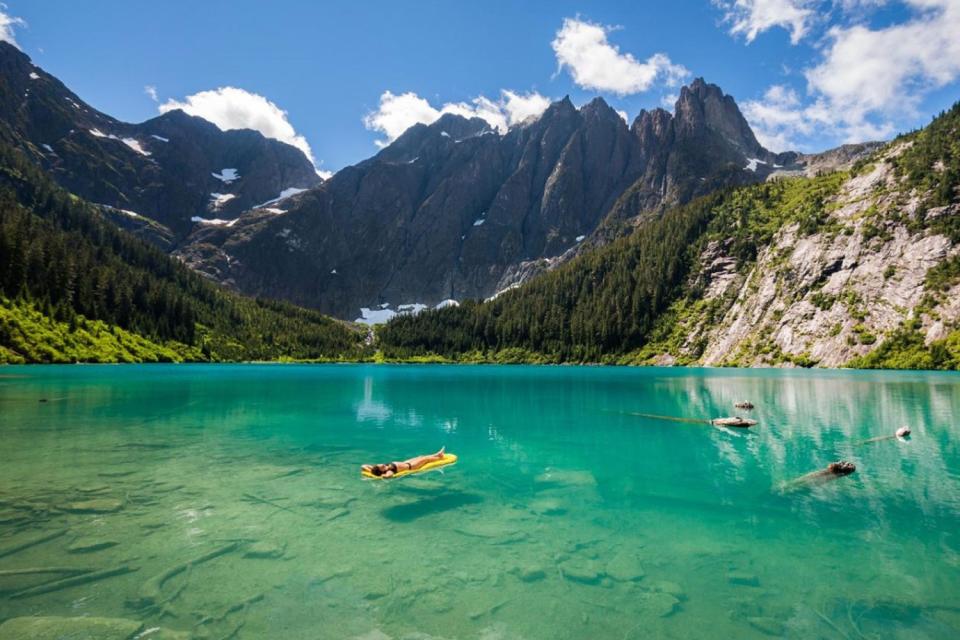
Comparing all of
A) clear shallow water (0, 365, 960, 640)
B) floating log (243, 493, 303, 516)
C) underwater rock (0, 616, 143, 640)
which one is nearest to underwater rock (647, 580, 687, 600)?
clear shallow water (0, 365, 960, 640)

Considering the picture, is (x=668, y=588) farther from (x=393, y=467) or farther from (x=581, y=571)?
(x=393, y=467)

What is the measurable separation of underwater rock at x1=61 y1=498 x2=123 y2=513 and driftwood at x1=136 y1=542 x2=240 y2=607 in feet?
20.3

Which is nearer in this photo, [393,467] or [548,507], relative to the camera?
[548,507]

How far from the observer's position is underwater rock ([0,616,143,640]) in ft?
30.0

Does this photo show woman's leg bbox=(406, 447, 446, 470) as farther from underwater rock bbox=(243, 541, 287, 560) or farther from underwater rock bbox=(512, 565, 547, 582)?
underwater rock bbox=(512, 565, 547, 582)

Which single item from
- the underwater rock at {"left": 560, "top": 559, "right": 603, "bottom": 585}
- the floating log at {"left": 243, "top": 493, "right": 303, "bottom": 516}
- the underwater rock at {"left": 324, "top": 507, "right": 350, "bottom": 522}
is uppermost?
the underwater rock at {"left": 560, "top": 559, "right": 603, "bottom": 585}

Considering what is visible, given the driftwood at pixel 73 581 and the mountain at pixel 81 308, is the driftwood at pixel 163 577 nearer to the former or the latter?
the driftwood at pixel 73 581

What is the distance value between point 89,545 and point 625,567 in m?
15.0

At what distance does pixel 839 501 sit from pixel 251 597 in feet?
69.2

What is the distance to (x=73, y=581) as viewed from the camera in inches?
456

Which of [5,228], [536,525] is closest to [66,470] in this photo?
[536,525]

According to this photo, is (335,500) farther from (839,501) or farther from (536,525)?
(839,501)

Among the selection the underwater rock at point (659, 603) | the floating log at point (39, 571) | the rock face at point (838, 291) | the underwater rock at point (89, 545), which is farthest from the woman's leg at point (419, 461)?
the rock face at point (838, 291)

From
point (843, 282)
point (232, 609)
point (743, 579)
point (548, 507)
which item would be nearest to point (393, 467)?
point (548, 507)
